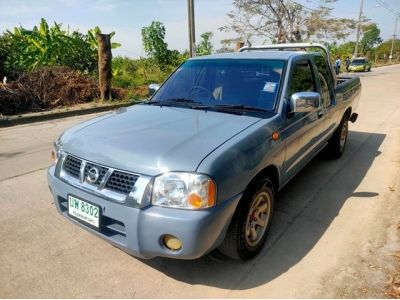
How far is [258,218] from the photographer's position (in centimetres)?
307

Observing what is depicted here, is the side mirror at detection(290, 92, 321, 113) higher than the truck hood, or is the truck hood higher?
the side mirror at detection(290, 92, 321, 113)

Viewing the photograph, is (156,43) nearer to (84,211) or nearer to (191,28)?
(191,28)

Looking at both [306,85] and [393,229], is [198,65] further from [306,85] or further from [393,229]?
[393,229]

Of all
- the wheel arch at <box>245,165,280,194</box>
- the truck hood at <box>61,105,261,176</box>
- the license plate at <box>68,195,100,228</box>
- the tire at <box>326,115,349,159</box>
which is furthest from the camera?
the tire at <box>326,115,349,159</box>

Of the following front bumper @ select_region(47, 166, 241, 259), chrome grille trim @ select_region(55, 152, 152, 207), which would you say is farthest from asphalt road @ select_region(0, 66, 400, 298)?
chrome grille trim @ select_region(55, 152, 152, 207)

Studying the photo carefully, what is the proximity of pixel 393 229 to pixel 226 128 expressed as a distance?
2139 millimetres

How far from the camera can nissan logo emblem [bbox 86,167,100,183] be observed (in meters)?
2.58

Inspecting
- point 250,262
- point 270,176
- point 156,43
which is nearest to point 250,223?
point 250,262

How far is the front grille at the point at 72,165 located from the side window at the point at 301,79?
6.84 feet

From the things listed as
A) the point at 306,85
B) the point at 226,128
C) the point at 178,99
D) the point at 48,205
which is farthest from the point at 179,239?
the point at 306,85

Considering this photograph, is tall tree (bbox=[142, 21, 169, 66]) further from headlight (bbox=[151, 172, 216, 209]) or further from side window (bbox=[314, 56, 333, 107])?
headlight (bbox=[151, 172, 216, 209])

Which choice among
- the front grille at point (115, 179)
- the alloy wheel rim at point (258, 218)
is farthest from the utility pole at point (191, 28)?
the front grille at point (115, 179)

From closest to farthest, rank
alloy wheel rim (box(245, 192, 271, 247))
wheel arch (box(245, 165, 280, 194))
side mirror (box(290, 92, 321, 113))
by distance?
wheel arch (box(245, 165, 280, 194)), alloy wheel rim (box(245, 192, 271, 247)), side mirror (box(290, 92, 321, 113))

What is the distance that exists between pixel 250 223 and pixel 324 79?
262 centimetres
